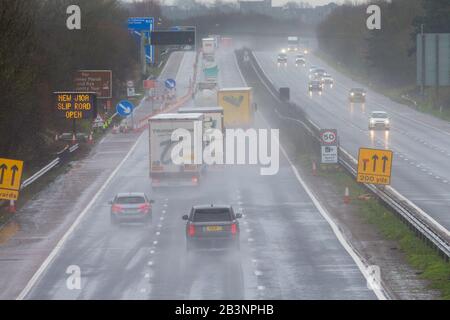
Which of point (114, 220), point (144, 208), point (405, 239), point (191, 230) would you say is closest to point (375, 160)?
point (405, 239)

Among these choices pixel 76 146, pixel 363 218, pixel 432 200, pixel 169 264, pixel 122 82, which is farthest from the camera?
pixel 122 82

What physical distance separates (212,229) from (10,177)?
9.95 metres

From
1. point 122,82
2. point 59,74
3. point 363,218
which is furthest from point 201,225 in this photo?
point 122,82

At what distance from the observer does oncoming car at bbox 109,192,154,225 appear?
4419 centimetres

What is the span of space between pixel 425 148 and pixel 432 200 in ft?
85.8

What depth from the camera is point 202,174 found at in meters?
59.1

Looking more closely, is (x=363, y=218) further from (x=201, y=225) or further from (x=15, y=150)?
(x=15, y=150)

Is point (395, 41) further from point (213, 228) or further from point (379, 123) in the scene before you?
point (213, 228)

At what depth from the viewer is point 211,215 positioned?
36188 mm

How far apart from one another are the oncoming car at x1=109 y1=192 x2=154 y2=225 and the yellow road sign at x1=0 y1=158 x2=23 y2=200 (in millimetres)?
4206

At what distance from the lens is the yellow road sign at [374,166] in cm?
4522

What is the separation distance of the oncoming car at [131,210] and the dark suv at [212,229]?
8.11 metres

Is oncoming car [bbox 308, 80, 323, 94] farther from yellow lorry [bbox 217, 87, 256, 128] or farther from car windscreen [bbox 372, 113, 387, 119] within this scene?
Answer: yellow lorry [bbox 217, 87, 256, 128]

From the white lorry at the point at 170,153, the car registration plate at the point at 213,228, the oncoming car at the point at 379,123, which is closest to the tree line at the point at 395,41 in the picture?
the oncoming car at the point at 379,123
